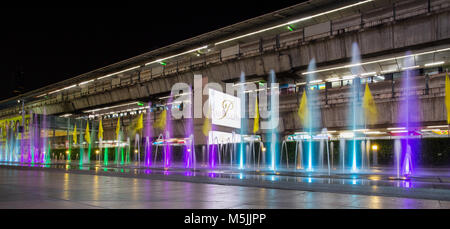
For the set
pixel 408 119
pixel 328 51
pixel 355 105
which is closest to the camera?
pixel 408 119

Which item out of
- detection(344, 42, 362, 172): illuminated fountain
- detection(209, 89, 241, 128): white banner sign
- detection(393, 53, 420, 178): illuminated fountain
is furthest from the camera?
detection(209, 89, 241, 128): white banner sign

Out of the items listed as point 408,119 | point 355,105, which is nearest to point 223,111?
point 355,105

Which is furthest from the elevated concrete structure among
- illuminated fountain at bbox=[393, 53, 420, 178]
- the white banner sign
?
the white banner sign

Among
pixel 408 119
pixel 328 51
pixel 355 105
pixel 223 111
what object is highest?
pixel 328 51

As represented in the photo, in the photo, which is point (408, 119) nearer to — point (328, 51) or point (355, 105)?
point (355, 105)

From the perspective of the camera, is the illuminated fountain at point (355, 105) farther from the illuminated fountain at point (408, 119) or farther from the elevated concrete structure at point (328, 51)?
the illuminated fountain at point (408, 119)

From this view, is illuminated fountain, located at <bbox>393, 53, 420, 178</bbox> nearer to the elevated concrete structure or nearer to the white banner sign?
the elevated concrete structure

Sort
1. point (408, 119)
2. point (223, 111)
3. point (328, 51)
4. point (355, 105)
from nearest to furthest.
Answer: point (408, 119) < point (328, 51) < point (355, 105) < point (223, 111)

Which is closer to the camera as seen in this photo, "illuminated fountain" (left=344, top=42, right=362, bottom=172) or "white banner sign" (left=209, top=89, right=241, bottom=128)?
"illuminated fountain" (left=344, top=42, right=362, bottom=172)

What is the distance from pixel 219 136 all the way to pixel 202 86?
642 cm

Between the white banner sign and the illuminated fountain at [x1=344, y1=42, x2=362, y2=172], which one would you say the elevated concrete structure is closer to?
the illuminated fountain at [x1=344, y1=42, x2=362, y2=172]

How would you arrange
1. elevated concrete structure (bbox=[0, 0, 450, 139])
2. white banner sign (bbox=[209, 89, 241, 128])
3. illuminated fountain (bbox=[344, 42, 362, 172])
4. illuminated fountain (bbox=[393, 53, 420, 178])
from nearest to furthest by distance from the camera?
illuminated fountain (bbox=[393, 53, 420, 178]) → elevated concrete structure (bbox=[0, 0, 450, 139]) → illuminated fountain (bbox=[344, 42, 362, 172]) → white banner sign (bbox=[209, 89, 241, 128])

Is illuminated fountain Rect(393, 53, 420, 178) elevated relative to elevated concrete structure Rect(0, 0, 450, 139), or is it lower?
lower

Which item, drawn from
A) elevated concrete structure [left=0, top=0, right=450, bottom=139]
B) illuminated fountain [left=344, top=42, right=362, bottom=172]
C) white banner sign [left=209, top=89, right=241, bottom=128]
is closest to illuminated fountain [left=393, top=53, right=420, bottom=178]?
elevated concrete structure [left=0, top=0, right=450, bottom=139]
